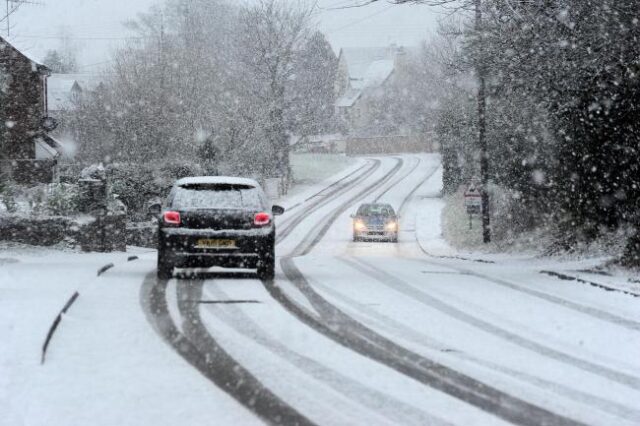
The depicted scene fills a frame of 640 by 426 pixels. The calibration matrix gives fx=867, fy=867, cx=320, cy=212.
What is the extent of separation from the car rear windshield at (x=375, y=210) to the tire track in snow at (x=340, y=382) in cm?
3082

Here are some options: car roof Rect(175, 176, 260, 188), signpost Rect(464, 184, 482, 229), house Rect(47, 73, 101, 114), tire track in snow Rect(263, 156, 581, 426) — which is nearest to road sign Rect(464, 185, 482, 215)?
signpost Rect(464, 184, 482, 229)

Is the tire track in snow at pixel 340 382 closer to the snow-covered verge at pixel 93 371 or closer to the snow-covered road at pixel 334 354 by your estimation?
the snow-covered road at pixel 334 354

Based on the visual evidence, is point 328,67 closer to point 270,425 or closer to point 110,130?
point 110,130

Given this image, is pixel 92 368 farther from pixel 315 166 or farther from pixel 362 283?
pixel 315 166

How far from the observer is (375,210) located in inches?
1599

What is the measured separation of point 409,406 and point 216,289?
652 centimetres

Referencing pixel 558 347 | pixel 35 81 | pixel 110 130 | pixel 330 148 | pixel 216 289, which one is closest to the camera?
pixel 558 347

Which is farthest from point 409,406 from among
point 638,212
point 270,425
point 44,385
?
point 638,212

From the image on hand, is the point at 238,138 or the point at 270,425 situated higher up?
the point at 238,138

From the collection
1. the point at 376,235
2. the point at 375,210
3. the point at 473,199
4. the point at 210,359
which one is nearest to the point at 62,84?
the point at 375,210

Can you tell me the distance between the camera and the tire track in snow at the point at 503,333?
7254 millimetres

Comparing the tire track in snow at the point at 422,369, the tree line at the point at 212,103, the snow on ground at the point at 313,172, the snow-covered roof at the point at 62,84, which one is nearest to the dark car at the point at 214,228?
the tire track in snow at the point at 422,369

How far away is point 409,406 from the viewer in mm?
6109

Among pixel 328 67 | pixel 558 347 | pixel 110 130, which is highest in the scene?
pixel 328 67
